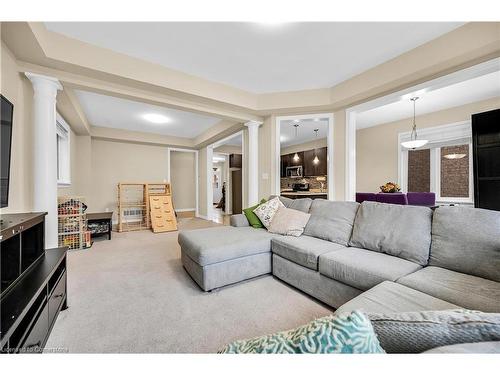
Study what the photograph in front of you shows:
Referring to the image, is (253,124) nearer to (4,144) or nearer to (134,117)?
(134,117)

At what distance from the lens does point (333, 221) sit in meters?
2.32

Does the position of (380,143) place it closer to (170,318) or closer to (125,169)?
(170,318)

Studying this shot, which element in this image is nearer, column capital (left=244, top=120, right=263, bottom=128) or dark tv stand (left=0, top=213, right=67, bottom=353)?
dark tv stand (left=0, top=213, right=67, bottom=353)

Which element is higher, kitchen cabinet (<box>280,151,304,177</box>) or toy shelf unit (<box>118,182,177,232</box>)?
kitchen cabinet (<box>280,151,304,177</box>)

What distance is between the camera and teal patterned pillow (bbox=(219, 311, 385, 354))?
0.44 meters

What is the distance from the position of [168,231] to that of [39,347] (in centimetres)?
384

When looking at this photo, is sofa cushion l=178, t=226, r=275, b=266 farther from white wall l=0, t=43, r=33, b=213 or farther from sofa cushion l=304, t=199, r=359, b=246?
white wall l=0, t=43, r=33, b=213

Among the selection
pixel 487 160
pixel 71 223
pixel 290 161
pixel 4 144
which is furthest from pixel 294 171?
pixel 4 144

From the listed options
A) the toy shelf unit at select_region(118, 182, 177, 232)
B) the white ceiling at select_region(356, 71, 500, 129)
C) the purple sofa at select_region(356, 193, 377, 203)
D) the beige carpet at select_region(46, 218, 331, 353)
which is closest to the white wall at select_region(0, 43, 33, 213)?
the beige carpet at select_region(46, 218, 331, 353)

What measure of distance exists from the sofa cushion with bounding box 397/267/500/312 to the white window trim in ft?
12.5

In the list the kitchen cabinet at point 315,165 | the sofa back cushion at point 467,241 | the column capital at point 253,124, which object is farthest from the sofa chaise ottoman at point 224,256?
the kitchen cabinet at point 315,165

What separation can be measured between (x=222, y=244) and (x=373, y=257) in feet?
4.53

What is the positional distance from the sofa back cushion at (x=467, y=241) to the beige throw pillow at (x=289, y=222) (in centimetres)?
120

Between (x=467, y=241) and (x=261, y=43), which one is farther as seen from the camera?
(x=261, y=43)
